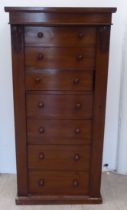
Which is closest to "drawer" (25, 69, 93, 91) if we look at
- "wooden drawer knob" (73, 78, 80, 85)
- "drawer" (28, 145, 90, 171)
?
"wooden drawer knob" (73, 78, 80, 85)

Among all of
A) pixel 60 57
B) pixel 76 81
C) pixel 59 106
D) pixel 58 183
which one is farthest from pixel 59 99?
pixel 58 183

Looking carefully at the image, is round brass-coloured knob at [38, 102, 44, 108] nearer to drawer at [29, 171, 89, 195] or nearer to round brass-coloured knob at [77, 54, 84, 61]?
round brass-coloured knob at [77, 54, 84, 61]

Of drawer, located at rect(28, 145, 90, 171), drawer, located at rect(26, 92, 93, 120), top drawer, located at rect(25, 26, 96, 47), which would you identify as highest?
top drawer, located at rect(25, 26, 96, 47)

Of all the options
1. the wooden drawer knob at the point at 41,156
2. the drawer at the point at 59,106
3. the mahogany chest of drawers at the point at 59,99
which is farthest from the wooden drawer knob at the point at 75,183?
the drawer at the point at 59,106

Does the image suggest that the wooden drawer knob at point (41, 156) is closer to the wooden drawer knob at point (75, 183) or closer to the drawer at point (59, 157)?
the drawer at point (59, 157)

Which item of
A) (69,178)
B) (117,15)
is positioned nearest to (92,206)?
(69,178)

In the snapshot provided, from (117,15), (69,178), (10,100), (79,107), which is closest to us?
(79,107)

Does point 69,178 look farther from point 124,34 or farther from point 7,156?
point 124,34

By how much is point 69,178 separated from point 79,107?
1.76 feet

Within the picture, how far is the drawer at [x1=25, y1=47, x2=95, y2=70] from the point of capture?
5.47 ft

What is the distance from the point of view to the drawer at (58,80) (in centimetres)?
170

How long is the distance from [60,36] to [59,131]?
0.63 metres

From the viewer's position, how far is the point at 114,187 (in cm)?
217

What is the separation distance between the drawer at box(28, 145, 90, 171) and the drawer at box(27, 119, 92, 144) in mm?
45
